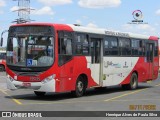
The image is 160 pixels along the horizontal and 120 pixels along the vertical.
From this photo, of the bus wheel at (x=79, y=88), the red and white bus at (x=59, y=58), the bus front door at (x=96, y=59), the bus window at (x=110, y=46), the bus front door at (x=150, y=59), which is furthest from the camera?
the bus front door at (x=150, y=59)

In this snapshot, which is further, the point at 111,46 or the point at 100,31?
the point at 111,46

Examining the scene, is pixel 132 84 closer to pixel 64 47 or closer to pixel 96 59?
pixel 96 59

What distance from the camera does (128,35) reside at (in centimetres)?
2225

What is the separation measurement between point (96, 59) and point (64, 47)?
9.18 feet

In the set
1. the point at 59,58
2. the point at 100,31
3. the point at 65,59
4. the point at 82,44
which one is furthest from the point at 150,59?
the point at 59,58

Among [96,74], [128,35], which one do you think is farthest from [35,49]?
[128,35]

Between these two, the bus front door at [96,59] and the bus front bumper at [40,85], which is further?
the bus front door at [96,59]

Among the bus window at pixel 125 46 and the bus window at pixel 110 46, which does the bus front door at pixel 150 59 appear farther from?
the bus window at pixel 110 46

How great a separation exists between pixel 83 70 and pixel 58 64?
6.28 feet

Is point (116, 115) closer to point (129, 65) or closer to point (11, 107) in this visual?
point (11, 107)

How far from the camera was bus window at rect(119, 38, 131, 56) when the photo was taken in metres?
21.3

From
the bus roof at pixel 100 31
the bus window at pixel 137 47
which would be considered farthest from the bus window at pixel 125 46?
the bus window at pixel 137 47

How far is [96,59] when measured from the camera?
1920cm

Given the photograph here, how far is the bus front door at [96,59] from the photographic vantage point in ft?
61.8
